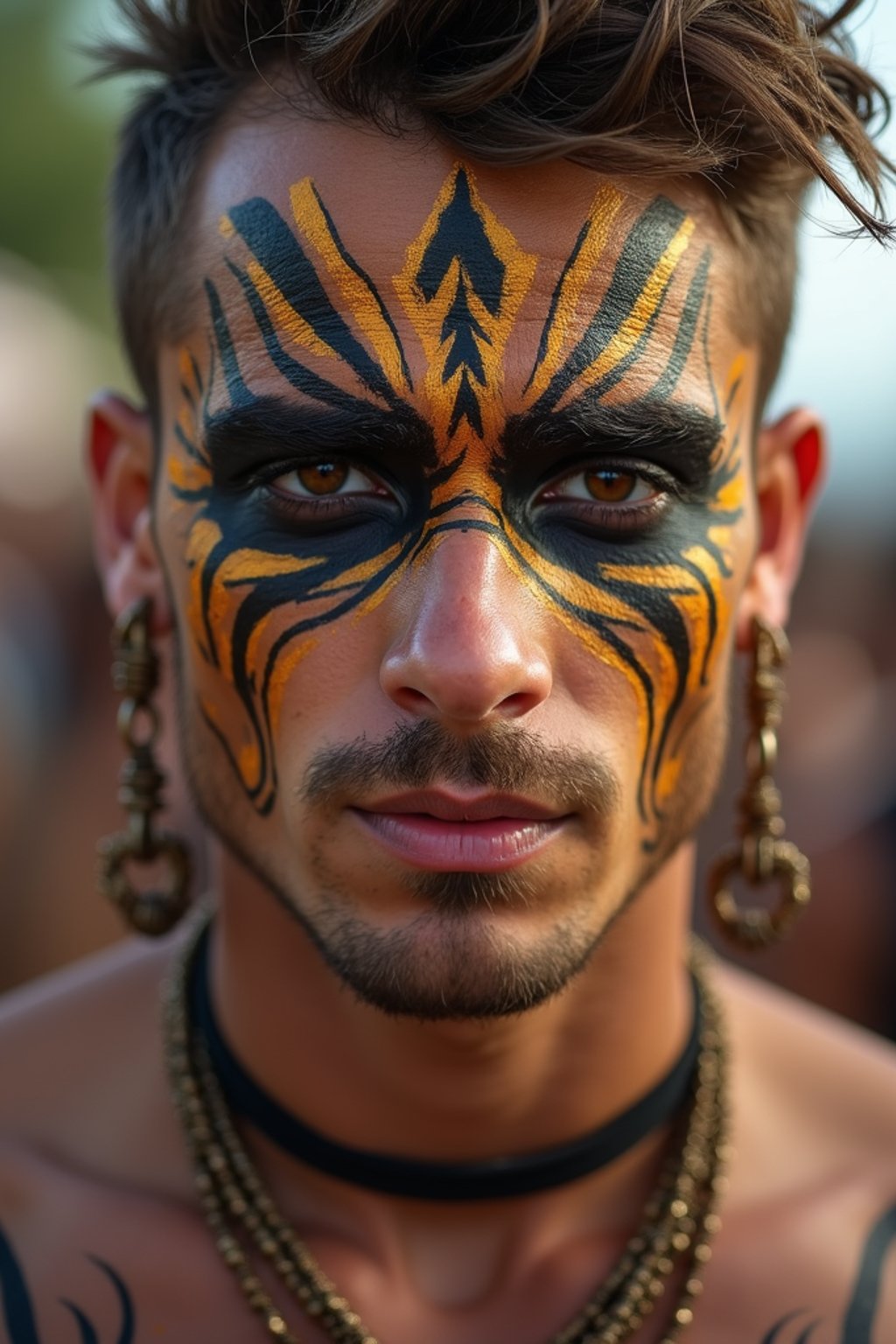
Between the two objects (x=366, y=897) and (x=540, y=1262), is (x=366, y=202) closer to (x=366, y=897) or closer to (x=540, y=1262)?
(x=366, y=897)

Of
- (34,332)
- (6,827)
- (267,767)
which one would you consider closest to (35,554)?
(6,827)

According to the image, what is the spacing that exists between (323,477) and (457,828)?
0.64 metres

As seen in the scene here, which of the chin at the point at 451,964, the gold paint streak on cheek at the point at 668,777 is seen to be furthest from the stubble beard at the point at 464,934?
the gold paint streak on cheek at the point at 668,777

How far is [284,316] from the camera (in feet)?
7.61

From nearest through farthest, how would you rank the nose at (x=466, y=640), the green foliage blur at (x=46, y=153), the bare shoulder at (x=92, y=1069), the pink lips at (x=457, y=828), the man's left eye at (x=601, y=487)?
the nose at (x=466, y=640) → the pink lips at (x=457, y=828) → the man's left eye at (x=601, y=487) → the bare shoulder at (x=92, y=1069) → the green foliage blur at (x=46, y=153)

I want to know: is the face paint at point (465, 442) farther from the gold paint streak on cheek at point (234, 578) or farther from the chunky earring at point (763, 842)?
the chunky earring at point (763, 842)

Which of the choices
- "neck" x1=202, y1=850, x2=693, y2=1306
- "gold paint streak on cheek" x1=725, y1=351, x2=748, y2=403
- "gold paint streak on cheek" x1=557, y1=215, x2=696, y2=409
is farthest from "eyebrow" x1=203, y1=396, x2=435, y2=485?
"neck" x1=202, y1=850, x2=693, y2=1306

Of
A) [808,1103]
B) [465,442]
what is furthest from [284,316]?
[808,1103]

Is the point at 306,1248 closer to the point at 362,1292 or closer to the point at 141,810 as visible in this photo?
the point at 362,1292

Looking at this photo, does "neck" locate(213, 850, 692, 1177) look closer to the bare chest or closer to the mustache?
the bare chest

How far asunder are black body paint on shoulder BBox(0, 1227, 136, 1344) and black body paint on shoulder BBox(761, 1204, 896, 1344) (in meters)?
1.15

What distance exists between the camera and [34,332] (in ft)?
31.5

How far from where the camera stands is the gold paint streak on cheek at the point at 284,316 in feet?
7.49

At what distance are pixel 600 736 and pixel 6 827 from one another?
4363 millimetres
